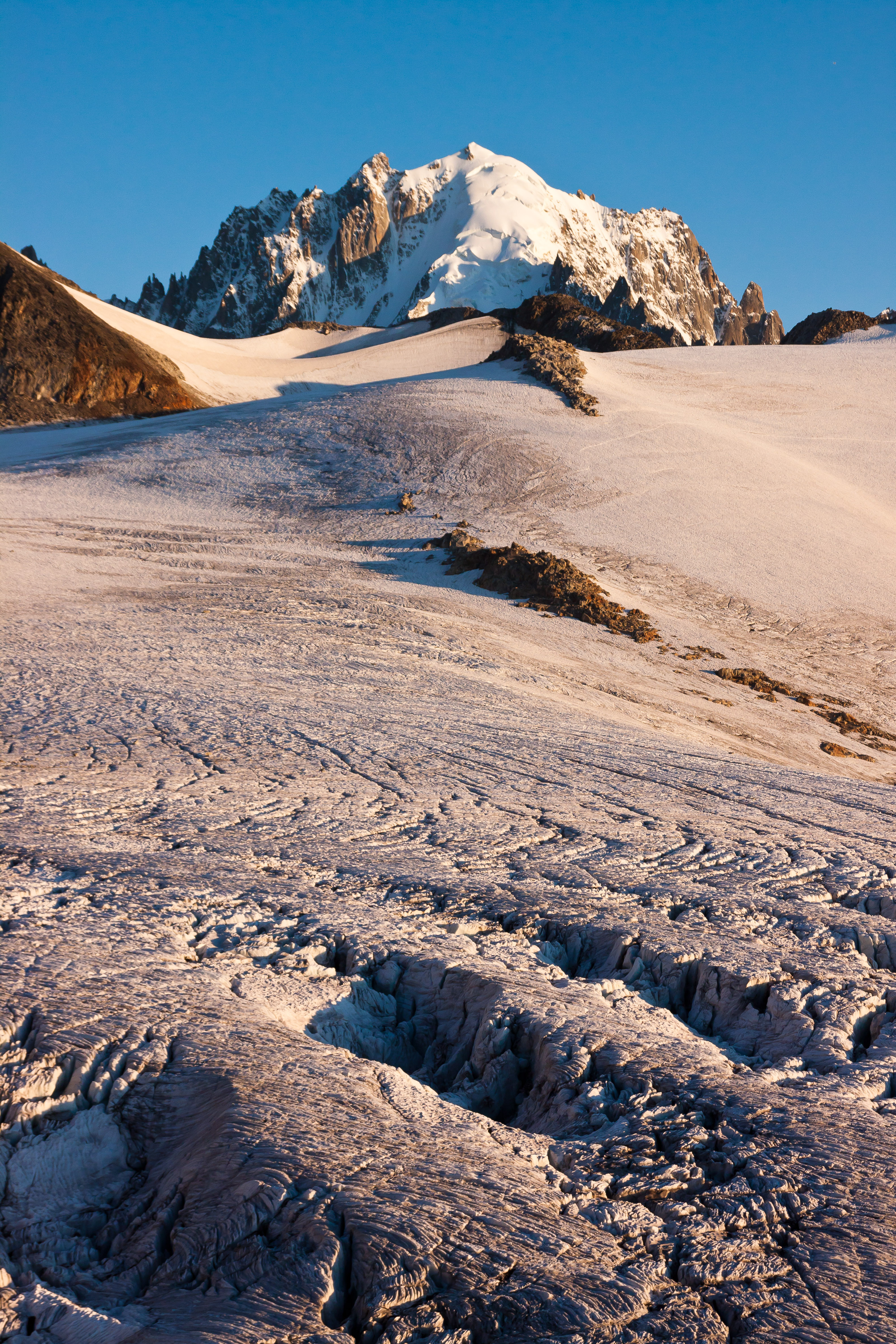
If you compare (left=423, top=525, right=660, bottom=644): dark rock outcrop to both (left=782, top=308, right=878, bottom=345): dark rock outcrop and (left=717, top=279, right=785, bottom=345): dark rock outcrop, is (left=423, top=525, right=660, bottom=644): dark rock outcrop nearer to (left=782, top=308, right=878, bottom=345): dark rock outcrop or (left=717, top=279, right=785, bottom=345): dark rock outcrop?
(left=782, top=308, right=878, bottom=345): dark rock outcrop

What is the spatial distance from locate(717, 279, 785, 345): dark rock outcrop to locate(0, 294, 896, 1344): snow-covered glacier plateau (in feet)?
384

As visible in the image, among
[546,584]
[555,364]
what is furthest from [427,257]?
[546,584]

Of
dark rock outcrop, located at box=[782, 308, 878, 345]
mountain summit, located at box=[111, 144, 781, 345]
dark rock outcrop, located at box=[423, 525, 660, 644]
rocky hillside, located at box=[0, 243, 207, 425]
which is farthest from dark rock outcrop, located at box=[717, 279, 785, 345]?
dark rock outcrop, located at box=[423, 525, 660, 644]

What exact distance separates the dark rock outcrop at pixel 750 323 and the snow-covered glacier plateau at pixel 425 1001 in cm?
11701

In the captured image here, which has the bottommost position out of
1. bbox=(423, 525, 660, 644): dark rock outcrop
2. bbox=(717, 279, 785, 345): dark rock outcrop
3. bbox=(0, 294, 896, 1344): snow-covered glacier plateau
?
bbox=(0, 294, 896, 1344): snow-covered glacier plateau

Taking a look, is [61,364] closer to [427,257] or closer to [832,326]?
[832,326]

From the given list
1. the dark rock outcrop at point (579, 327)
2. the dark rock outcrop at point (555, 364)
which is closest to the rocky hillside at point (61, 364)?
the dark rock outcrop at point (579, 327)

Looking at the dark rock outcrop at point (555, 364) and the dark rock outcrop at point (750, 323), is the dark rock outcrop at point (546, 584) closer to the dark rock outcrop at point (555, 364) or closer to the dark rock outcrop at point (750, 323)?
the dark rock outcrop at point (555, 364)

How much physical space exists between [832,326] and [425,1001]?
42.1m

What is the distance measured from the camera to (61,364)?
3759 centimetres

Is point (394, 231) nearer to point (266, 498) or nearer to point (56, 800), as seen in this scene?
point (266, 498)

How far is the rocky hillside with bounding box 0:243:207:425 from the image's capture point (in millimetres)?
36219

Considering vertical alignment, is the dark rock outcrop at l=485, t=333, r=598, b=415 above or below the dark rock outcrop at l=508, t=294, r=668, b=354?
below

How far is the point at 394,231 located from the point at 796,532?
15315 centimetres
